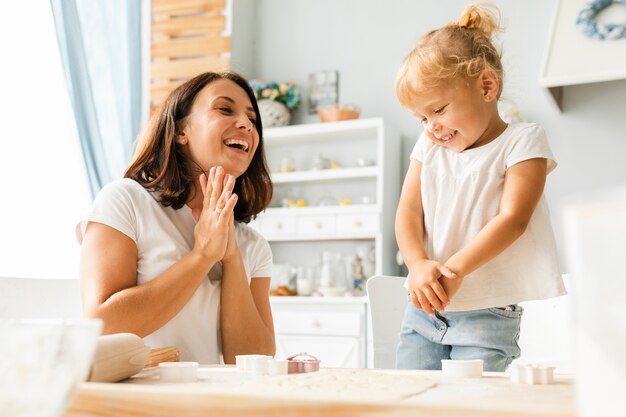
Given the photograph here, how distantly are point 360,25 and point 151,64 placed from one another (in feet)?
4.27

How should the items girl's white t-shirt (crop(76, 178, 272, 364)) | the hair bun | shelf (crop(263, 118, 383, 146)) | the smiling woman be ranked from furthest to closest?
shelf (crop(263, 118, 383, 146)), the smiling woman, the hair bun, girl's white t-shirt (crop(76, 178, 272, 364))

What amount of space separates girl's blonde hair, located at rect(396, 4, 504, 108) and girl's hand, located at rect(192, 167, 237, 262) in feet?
1.42

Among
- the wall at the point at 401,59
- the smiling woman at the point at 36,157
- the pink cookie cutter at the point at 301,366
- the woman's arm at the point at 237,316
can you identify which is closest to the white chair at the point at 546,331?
the woman's arm at the point at 237,316

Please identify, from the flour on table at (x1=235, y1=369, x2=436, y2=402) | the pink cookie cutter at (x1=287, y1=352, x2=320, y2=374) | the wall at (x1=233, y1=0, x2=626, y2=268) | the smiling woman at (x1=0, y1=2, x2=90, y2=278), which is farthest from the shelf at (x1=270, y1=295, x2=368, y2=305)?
the flour on table at (x1=235, y1=369, x2=436, y2=402)

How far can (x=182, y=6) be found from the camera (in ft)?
14.2

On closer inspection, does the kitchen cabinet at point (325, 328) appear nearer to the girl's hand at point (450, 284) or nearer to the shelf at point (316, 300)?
the shelf at point (316, 300)

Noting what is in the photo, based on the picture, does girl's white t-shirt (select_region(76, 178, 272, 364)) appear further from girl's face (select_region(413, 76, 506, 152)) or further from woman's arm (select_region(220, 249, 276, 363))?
girl's face (select_region(413, 76, 506, 152))

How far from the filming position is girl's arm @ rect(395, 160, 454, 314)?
1366 millimetres

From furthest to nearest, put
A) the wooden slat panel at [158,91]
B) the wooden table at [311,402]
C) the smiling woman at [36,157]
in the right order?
1. the wooden slat panel at [158,91]
2. the smiling woman at [36,157]
3. the wooden table at [311,402]

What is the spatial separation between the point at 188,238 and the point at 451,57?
70 centimetres

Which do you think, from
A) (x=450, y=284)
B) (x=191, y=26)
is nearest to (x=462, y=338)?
(x=450, y=284)

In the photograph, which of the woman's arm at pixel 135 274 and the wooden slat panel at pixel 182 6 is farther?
the wooden slat panel at pixel 182 6

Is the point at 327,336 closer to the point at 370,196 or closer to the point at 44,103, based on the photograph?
the point at 370,196

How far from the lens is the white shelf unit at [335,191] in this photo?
3.82m
